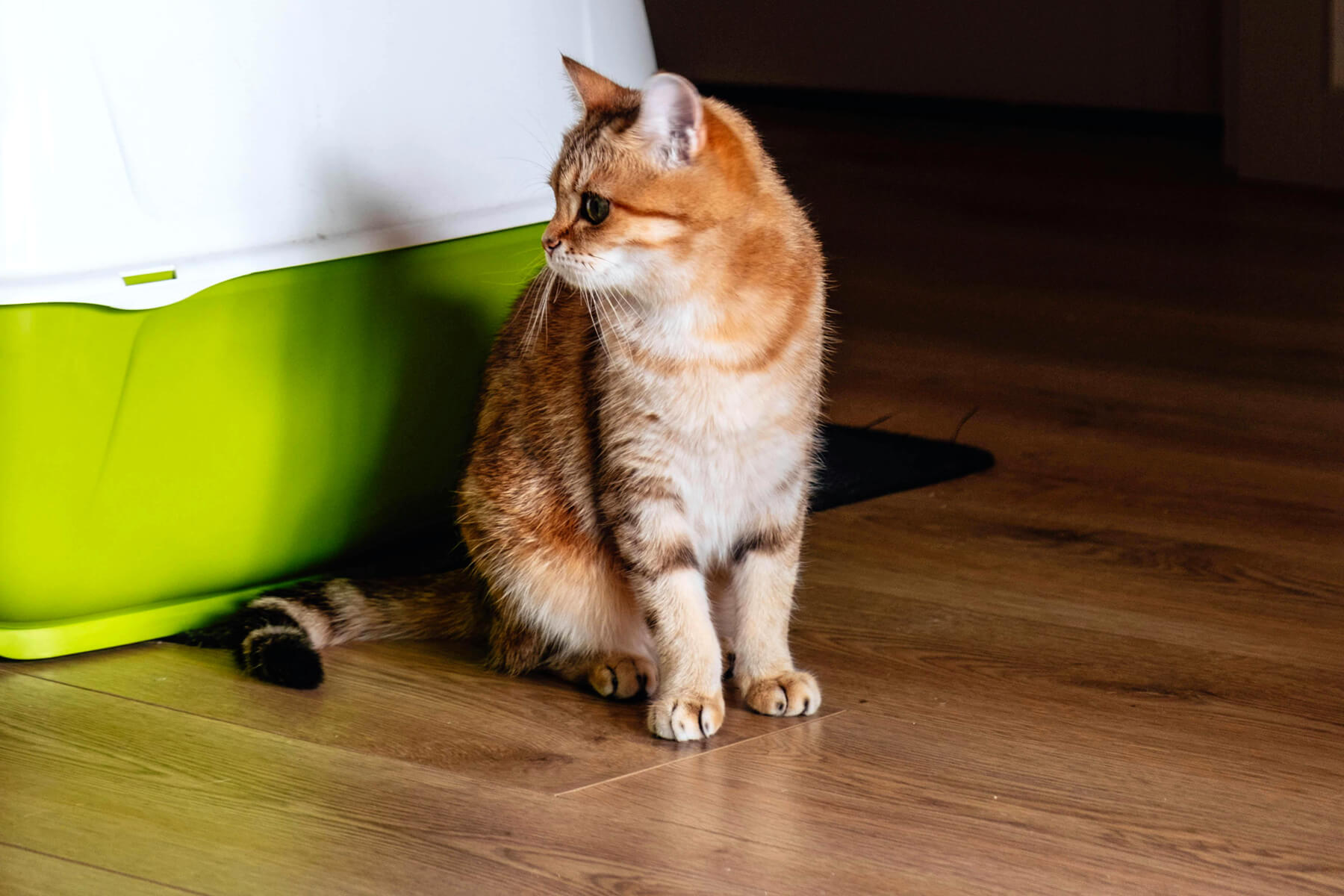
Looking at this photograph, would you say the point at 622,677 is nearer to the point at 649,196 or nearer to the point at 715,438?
the point at 715,438

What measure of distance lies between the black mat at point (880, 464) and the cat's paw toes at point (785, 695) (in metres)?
0.61

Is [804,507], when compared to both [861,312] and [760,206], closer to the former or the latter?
[760,206]

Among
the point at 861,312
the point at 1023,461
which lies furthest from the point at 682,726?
the point at 861,312

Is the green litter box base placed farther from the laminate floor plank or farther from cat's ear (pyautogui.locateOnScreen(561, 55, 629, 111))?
cat's ear (pyautogui.locateOnScreen(561, 55, 629, 111))

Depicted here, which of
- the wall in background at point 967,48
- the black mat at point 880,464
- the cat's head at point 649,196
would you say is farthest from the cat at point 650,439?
the wall in background at point 967,48

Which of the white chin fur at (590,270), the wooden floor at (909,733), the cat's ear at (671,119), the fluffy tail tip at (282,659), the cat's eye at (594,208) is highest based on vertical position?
the cat's ear at (671,119)

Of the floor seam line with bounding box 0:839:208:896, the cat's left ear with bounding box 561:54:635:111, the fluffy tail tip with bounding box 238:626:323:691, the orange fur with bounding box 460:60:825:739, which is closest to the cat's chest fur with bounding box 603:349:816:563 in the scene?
the orange fur with bounding box 460:60:825:739

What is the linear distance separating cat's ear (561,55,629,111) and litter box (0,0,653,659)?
1.11ft

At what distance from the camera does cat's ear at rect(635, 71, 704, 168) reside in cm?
129

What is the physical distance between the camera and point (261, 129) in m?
1.62

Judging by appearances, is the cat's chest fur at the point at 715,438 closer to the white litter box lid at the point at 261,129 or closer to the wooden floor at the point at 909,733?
the wooden floor at the point at 909,733

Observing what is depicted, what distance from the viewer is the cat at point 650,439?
4.48 ft

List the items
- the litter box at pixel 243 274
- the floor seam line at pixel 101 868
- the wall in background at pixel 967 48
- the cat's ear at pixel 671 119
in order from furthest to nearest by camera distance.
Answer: the wall in background at pixel 967 48 < the litter box at pixel 243 274 < the cat's ear at pixel 671 119 < the floor seam line at pixel 101 868

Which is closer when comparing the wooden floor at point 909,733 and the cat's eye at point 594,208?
the wooden floor at point 909,733
